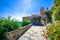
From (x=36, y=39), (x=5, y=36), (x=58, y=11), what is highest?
(x=58, y=11)

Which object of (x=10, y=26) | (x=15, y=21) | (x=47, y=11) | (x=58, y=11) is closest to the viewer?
(x=10, y=26)

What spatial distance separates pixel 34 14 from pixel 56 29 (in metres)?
34.7

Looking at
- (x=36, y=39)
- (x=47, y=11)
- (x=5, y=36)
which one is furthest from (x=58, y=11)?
(x=47, y=11)

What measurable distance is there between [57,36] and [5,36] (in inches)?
336

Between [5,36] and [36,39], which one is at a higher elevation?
[5,36]

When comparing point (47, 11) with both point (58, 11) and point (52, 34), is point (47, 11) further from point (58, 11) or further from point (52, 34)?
point (52, 34)

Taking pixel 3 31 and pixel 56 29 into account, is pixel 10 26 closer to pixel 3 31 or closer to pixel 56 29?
pixel 3 31

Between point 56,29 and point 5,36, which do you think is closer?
point 56,29

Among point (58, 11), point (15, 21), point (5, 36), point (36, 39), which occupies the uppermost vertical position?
point (58, 11)

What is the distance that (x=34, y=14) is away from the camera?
121ft

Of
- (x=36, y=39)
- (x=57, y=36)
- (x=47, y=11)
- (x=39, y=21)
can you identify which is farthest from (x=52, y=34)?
(x=39, y=21)

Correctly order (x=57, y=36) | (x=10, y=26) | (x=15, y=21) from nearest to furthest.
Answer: (x=57, y=36) < (x=10, y=26) < (x=15, y=21)

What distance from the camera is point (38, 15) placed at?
36406 mm

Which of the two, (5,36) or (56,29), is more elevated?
(56,29)
